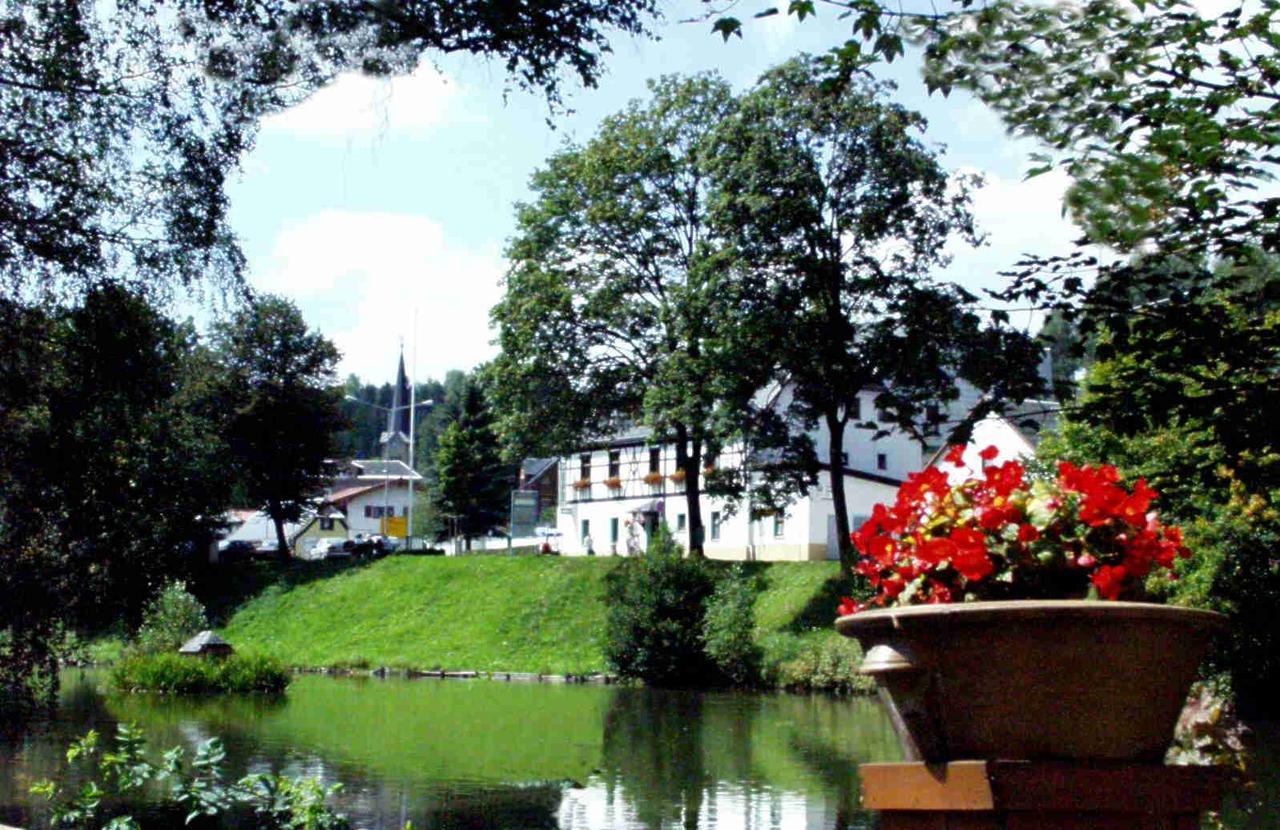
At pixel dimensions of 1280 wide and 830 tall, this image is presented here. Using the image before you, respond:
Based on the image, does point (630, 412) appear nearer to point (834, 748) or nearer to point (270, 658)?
point (270, 658)

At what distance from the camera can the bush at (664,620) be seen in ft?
114

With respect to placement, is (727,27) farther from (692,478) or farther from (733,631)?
(692,478)

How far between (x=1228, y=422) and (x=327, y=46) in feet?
18.6

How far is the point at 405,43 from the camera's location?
728 centimetres

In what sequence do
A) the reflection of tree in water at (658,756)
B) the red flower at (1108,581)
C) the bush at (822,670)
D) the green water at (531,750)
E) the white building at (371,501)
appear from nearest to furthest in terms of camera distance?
the red flower at (1108,581) < the green water at (531,750) < the reflection of tree in water at (658,756) < the bush at (822,670) < the white building at (371,501)

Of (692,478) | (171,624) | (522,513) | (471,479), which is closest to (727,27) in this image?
(171,624)

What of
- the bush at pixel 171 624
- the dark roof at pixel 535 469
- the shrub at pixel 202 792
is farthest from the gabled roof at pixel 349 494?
the shrub at pixel 202 792

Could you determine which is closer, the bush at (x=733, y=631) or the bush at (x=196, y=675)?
the bush at (x=196, y=675)

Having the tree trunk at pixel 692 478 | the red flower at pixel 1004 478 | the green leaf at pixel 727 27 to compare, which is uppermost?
the tree trunk at pixel 692 478

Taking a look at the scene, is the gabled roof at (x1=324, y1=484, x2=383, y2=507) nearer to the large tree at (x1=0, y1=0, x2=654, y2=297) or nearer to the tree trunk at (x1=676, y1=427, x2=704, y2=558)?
the tree trunk at (x1=676, y1=427, x2=704, y2=558)

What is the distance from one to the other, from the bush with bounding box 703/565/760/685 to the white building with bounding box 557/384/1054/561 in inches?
179

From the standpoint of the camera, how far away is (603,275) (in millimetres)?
41875

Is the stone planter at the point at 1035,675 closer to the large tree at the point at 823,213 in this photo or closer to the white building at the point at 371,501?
the large tree at the point at 823,213

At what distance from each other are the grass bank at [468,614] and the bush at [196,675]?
4832 millimetres
